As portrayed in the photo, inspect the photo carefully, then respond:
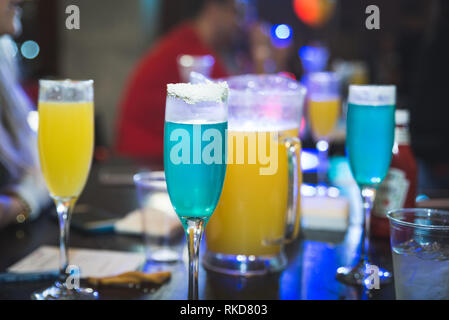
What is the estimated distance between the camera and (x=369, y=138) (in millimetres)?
1013

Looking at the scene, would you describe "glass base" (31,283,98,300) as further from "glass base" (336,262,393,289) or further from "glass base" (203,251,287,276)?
"glass base" (336,262,393,289)

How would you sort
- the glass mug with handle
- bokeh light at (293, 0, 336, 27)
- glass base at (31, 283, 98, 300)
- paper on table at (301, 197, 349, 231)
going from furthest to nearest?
1. bokeh light at (293, 0, 336, 27)
2. paper on table at (301, 197, 349, 231)
3. the glass mug with handle
4. glass base at (31, 283, 98, 300)

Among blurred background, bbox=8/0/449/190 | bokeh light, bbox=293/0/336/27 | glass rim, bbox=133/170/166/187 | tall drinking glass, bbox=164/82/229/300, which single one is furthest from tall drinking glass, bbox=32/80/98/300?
bokeh light, bbox=293/0/336/27

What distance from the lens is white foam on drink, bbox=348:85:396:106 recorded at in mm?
1021

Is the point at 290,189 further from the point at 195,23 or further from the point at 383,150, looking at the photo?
the point at 195,23

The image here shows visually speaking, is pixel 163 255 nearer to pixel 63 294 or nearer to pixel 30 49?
pixel 63 294

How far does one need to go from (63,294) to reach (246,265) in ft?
1.06

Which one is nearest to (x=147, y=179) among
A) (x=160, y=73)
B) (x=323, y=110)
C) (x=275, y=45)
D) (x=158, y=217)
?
(x=158, y=217)

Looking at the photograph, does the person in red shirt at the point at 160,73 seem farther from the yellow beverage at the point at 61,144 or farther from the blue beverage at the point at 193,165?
the blue beverage at the point at 193,165

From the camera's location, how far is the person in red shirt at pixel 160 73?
304 centimetres

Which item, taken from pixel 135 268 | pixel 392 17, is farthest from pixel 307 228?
pixel 392 17

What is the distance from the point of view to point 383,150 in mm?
1010

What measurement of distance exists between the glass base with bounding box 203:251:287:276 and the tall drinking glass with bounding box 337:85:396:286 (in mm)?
121
